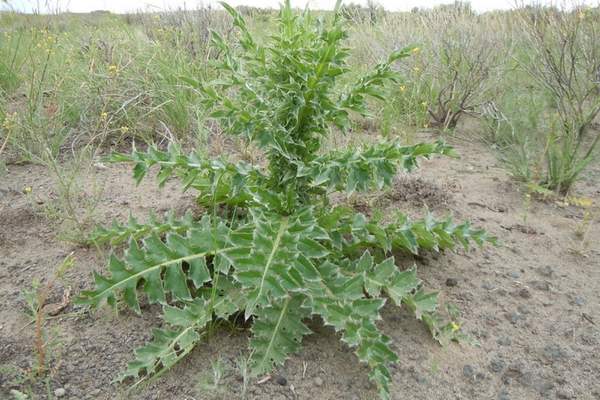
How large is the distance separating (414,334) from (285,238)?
0.69 meters

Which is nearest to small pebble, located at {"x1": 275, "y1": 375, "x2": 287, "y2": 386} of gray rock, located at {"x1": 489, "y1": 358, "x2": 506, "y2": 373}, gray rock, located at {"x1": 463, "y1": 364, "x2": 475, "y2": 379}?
gray rock, located at {"x1": 463, "y1": 364, "x2": 475, "y2": 379}

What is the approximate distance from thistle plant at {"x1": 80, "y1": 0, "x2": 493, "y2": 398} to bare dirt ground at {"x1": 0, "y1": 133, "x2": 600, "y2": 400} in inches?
3.5

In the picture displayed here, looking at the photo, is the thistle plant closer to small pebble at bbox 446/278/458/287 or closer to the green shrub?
small pebble at bbox 446/278/458/287

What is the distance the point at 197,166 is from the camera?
1.87m

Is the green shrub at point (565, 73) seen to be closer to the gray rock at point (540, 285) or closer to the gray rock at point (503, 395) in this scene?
the gray rock at point (540, 285)

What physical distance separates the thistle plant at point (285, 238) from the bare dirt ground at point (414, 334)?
0.29 ft

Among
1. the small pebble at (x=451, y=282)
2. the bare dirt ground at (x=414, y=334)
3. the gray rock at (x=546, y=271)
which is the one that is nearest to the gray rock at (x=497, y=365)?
the bare dirt ground at (x=414, y=334)

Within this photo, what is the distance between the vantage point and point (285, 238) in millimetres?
1591

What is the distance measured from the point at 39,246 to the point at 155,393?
3.94 ft

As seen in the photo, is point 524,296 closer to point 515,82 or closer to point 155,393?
point 155,393

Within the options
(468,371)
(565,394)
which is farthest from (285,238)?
(565,394)

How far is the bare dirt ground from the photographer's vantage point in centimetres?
158

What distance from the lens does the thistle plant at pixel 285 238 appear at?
5.09 ft

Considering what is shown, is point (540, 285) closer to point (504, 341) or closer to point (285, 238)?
point (504, 341)
